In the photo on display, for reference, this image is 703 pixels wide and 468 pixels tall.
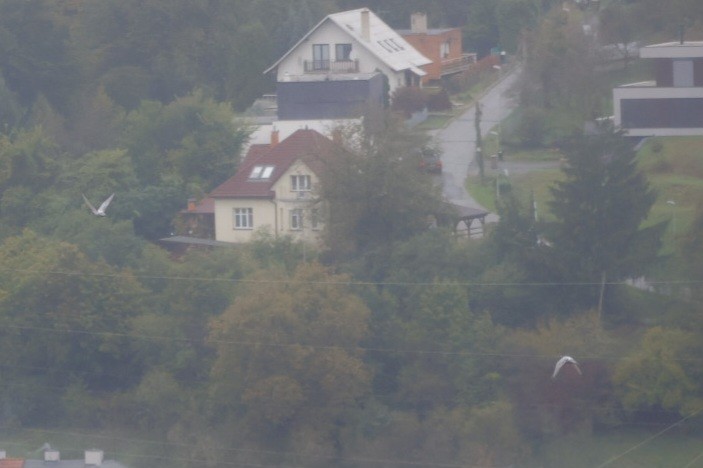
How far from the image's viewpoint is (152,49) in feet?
62.3

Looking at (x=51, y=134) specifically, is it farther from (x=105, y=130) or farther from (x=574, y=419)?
(x=574, y=419)

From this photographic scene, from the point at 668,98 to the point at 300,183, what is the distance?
4597mm

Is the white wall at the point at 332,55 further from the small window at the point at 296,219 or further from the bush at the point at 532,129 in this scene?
the small window at the point at 296,219

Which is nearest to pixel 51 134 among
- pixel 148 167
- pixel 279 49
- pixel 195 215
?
pixel 148 167

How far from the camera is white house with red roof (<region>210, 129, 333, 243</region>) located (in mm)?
12484

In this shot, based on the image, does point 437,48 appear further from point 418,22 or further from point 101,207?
point 101,207

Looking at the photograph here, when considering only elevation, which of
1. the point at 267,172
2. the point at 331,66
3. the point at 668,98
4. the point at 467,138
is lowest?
the point at 267,172

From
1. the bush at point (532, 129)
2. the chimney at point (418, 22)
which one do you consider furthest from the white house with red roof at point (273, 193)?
the chimney at point (418, 22)

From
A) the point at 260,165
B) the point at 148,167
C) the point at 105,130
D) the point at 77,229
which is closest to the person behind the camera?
the point at 77,229

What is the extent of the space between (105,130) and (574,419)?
8.66 m

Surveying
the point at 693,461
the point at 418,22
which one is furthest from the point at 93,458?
the point at 418,22

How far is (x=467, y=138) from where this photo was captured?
50.3ft

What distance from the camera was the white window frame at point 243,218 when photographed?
41.9ft

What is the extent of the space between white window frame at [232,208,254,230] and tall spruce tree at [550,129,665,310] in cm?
345
